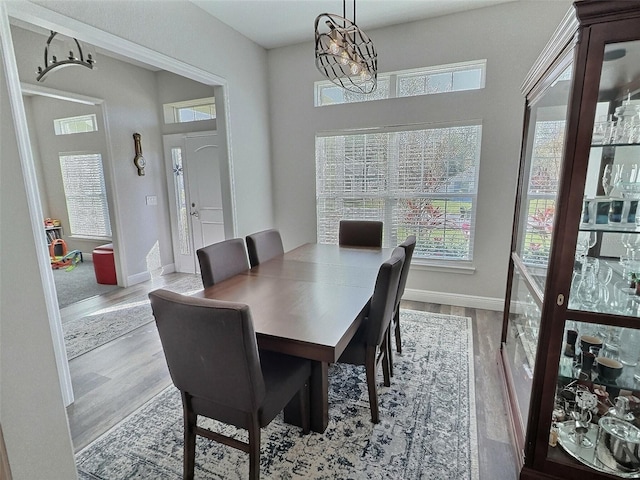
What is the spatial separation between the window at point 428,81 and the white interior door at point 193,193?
208 cm

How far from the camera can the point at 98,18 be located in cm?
217

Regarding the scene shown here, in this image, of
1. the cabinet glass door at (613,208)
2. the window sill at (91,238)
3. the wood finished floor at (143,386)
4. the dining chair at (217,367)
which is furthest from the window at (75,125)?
the cabinet glass door at (613,208)

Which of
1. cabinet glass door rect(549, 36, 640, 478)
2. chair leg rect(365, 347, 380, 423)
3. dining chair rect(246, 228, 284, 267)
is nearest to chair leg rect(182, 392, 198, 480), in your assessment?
chair leg rect(365, 347, 380, 423)

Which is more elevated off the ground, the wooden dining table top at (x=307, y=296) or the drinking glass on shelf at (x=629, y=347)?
the wooden dining table top at (x=307, y=296)

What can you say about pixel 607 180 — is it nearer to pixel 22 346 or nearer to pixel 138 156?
pixel 22 346

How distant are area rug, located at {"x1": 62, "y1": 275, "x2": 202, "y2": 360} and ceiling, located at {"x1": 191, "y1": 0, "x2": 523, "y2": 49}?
3.09 meters

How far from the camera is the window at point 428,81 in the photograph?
10.8 ft

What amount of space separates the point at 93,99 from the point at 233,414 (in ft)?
14.1

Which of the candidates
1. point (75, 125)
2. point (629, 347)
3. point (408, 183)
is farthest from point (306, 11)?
point (75, 125)

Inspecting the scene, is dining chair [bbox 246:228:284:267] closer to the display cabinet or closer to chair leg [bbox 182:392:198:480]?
chair leg [bbox 182:392:198:480]

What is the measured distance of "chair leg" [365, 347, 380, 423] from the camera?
6.06 ft

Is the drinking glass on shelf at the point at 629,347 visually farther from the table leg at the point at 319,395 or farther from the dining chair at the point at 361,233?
the dining chair at the point at 361,233

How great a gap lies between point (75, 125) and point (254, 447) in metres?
5.93

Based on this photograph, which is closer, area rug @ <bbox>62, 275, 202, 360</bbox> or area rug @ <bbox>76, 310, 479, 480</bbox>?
area rug @ <bbox>76, 310, 479, 480</bbox>
